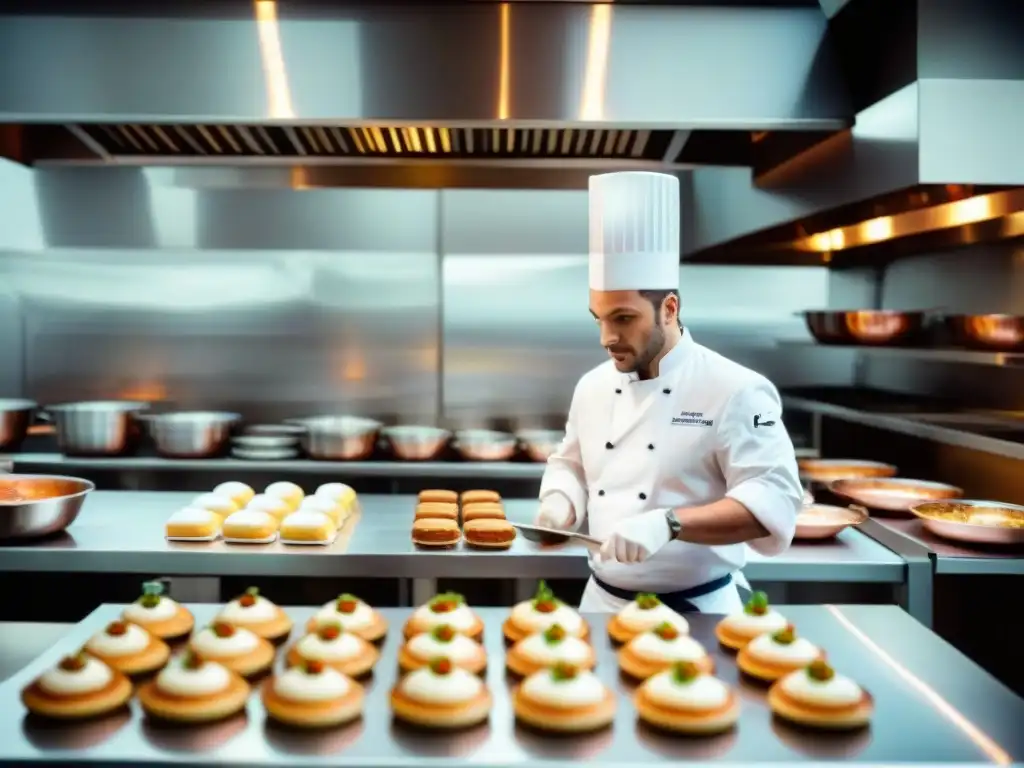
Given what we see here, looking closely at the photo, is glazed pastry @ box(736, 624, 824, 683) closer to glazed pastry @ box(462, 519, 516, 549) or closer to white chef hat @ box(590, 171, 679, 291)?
white chef hat @ box(590, 171, 679, 291)

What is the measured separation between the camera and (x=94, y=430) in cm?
352

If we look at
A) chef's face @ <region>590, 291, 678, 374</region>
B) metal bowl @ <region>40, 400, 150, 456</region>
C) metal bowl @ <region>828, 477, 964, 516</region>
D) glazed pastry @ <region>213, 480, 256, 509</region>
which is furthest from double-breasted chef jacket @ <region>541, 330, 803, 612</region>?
metal bowl @ <region>40, 400, 150, 456</region>

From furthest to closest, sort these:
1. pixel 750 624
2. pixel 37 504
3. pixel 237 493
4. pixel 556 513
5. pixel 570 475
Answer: pixel 237 493
pixel 37 504
pixel 570 475
pixel 556 513
pixel 750 624

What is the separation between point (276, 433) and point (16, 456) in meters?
0.93

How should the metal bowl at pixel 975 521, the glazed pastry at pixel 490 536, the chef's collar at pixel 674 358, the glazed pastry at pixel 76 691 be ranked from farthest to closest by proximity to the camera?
the glazed pastry at pixel 490 536 → the metal bowl at pixel 975 521 → the chef's collar at pixel 674 358 → the glazed pastry at pixel 76 691

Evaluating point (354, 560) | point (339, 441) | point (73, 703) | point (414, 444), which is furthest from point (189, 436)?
point (73, 703)

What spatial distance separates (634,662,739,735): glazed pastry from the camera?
1.36m

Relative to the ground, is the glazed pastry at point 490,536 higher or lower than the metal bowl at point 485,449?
lower

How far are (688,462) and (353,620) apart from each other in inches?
33.7

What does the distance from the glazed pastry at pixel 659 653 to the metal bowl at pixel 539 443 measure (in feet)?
6.22

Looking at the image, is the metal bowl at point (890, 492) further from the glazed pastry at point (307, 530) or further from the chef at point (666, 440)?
the glazed pastry at point (307, 530)

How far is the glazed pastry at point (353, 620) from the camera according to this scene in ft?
5.60

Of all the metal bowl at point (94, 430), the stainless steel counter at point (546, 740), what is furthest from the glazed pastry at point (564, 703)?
the metal bowl at point (94, 430)

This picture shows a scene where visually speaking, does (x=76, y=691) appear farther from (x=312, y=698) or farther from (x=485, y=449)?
(x=485, y=449)
